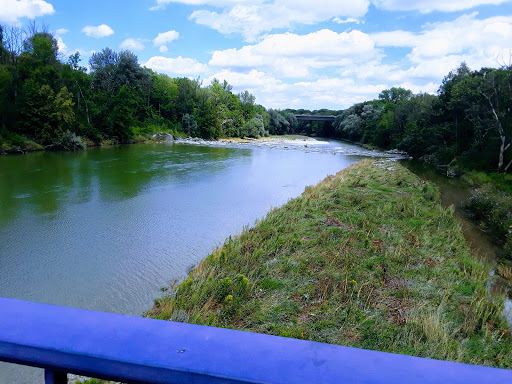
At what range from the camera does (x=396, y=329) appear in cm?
562

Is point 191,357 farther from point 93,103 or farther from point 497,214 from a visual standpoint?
point 93,103

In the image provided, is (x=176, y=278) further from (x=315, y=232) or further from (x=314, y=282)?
(x=315, y=232)

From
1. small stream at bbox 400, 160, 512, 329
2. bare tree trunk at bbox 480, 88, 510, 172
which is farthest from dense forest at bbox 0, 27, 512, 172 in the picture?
small stream at bbox 400, 160, 512, 329

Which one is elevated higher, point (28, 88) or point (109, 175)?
point (28, 88)

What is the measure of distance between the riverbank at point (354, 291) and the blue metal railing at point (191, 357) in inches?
181

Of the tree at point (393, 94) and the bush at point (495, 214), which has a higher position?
the tree at point (393, 94)

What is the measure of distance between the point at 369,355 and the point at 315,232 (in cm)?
982

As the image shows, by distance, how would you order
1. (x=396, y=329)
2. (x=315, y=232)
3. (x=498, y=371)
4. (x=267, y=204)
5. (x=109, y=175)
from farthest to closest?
(x=109, y=175) < (x=267, y=204) < (x=315, y=232) < (x=396, y=329) < (x=498, y=371)

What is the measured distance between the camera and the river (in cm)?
782

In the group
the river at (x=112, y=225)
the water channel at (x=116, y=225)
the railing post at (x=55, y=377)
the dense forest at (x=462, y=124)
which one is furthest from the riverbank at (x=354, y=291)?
the dense forest at (x=462, y=124)

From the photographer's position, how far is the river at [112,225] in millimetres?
7824

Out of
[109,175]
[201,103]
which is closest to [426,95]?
[201,103]

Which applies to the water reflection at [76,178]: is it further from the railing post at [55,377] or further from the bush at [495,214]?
the bush at [495,214]

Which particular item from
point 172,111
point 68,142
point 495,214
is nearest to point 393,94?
point 172,111
